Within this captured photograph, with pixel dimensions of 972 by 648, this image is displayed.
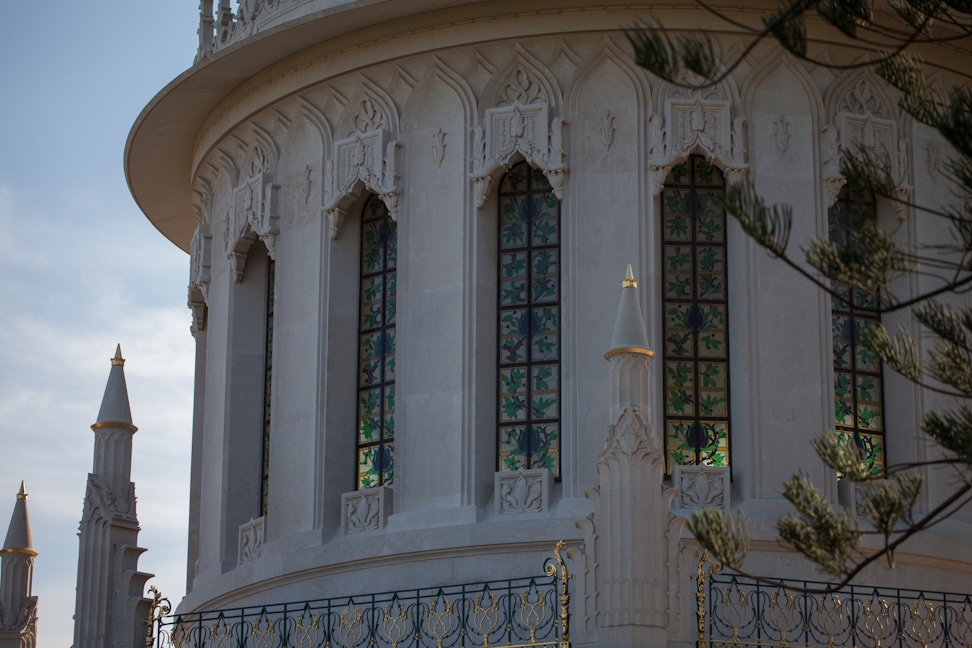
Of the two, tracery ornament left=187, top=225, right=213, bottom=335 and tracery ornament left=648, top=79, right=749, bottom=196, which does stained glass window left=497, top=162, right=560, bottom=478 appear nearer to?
tracery ornament left=648, top=79, right=749, bottom=196

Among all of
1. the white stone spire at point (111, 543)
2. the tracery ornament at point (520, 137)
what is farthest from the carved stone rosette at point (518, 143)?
the white stone spire at point (111, 543)

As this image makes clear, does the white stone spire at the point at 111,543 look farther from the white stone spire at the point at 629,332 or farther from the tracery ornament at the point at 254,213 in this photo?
the white stone spire at the point at 629,332

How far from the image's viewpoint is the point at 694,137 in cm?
2323

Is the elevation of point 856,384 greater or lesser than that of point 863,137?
lesser

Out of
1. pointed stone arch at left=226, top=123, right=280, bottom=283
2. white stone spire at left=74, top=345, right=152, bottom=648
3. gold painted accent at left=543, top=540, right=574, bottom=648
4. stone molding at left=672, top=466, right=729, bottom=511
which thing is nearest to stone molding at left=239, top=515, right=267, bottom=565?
white stone spire at left=74, top=345, right=152, bottom=648

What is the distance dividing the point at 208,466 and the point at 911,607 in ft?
30.0

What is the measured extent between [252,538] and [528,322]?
13.6 ft

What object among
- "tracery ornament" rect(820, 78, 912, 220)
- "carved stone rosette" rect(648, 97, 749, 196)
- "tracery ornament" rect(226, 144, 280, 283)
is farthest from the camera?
"tracery ornament" rect(226, 144, 280, 283)

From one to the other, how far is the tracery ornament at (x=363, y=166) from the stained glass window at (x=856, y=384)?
16.3 feet

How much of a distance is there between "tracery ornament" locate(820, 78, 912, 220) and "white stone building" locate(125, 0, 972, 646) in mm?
34

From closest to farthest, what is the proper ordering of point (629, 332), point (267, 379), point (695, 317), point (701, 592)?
point (701, 592) < point (629, 332) < point (695, 317) < point (267, 379)

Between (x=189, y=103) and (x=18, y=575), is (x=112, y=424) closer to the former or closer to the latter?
(x=18, y=575)

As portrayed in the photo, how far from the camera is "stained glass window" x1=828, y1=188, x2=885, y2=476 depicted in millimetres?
23281

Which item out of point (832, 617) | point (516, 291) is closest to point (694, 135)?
Result: point (516, 291)
